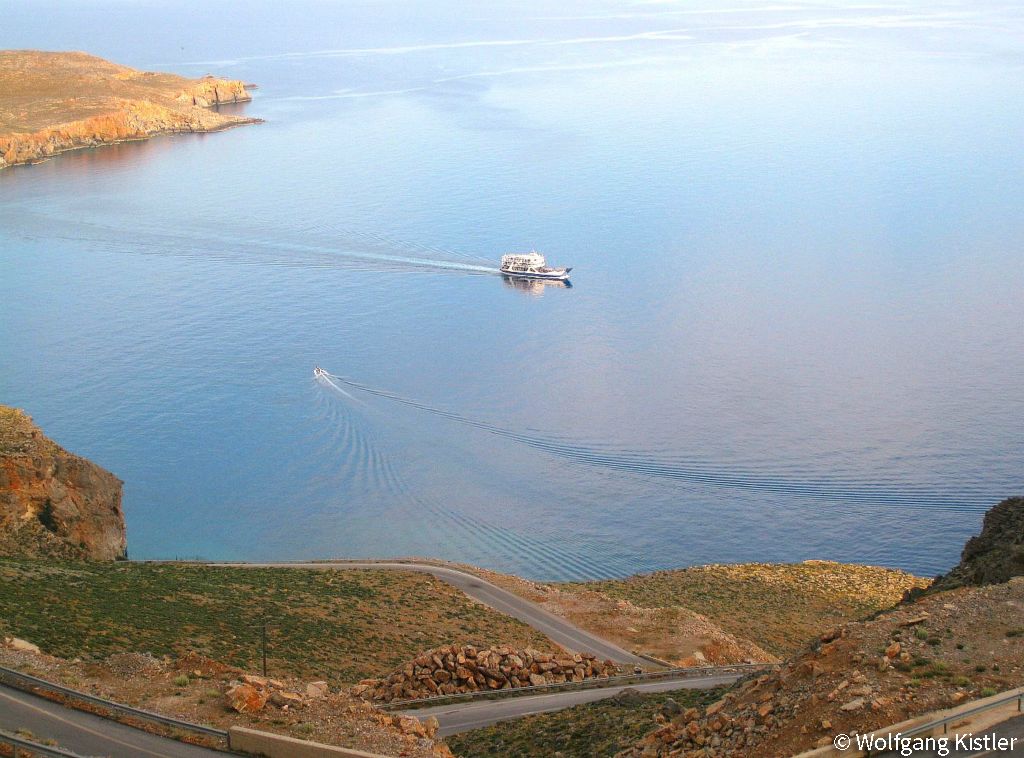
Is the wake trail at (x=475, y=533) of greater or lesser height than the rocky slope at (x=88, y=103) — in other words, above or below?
below

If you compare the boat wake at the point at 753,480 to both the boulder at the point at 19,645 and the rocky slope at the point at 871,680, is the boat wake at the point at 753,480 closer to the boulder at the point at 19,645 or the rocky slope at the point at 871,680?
the rocky slope at the point at 871,680

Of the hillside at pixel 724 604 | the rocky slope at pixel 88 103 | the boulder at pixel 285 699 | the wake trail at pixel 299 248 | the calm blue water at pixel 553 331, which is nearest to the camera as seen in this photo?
the boulder at pixel 285 699

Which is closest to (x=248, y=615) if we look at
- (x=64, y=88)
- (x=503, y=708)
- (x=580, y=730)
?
(x=503, y=708)

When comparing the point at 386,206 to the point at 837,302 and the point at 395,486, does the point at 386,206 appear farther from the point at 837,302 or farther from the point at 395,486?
the point at 395,486

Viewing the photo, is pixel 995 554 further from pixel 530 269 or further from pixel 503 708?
pixel 530 269

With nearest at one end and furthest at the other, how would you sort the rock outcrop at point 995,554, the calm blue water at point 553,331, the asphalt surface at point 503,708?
1. the rock outcrop at point 995,554
2. the asphalt surface at point 503,708
3. the calm blue water at point 553,331

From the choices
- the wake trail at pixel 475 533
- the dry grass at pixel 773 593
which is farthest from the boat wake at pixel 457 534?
the dry grass at pixel 773 593
